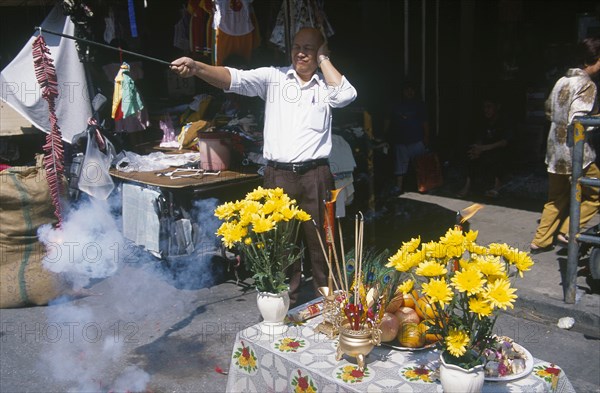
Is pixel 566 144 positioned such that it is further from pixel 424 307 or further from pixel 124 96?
pixel 124 96

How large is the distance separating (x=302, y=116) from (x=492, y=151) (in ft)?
14.9

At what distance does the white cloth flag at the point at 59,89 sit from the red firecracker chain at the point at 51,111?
0.82ft

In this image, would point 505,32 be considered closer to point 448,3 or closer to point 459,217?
point 448,3

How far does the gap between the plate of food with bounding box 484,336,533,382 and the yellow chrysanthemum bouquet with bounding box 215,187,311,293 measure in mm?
1164

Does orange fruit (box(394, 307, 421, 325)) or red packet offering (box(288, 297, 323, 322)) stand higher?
orange fruit (box(394, 307, 421, 325))

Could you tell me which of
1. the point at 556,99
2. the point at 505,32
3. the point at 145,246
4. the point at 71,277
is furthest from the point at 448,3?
the point at 71,277

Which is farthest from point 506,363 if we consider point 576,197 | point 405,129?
point 405,129

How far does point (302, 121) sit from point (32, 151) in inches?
161

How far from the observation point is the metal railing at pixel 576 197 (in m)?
4.71

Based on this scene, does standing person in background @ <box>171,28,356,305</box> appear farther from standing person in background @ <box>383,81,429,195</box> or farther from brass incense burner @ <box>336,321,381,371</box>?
standing person in background @ <box>383,81,429,195</box>

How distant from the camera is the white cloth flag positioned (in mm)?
6324

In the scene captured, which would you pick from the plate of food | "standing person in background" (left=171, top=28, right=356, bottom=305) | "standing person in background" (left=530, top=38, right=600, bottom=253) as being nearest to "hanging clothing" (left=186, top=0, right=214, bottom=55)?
"standing person in background" (left=171, top=28, right=356, bottom=305)

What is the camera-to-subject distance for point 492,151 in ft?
27.8

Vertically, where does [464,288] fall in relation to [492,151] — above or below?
below
